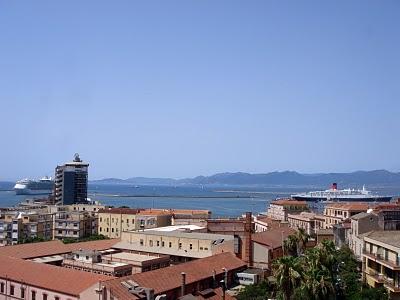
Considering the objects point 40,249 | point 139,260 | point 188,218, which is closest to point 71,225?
point 188,218

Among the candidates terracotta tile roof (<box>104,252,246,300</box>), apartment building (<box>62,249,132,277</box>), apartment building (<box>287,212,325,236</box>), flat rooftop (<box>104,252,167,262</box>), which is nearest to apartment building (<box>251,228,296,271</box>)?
terracotta tile roof (<box>104,252,246,300</box>)

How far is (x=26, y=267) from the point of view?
2083 inches

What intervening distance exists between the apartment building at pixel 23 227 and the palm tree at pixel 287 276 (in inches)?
2972

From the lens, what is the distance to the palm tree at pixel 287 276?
34.5 meters

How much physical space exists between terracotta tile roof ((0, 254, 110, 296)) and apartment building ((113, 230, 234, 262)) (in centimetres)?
1894

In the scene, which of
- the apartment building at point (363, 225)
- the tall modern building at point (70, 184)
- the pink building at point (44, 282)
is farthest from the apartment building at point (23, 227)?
the tall modern building at point (70, 184)

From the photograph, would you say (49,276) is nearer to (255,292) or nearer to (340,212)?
(255,292)

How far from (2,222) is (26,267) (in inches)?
2176

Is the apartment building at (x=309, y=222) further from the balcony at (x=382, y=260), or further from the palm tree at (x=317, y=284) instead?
the palm tree at (x=317, y=284)

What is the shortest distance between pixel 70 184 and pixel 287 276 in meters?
156

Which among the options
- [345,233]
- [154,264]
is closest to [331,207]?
[345,233]

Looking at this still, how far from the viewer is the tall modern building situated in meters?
181

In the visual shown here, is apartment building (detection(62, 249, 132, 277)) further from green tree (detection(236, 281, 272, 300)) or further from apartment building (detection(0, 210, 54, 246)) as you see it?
apartment building (detection(0, 210, 54, 246))

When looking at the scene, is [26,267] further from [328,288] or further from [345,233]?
[345,233]
